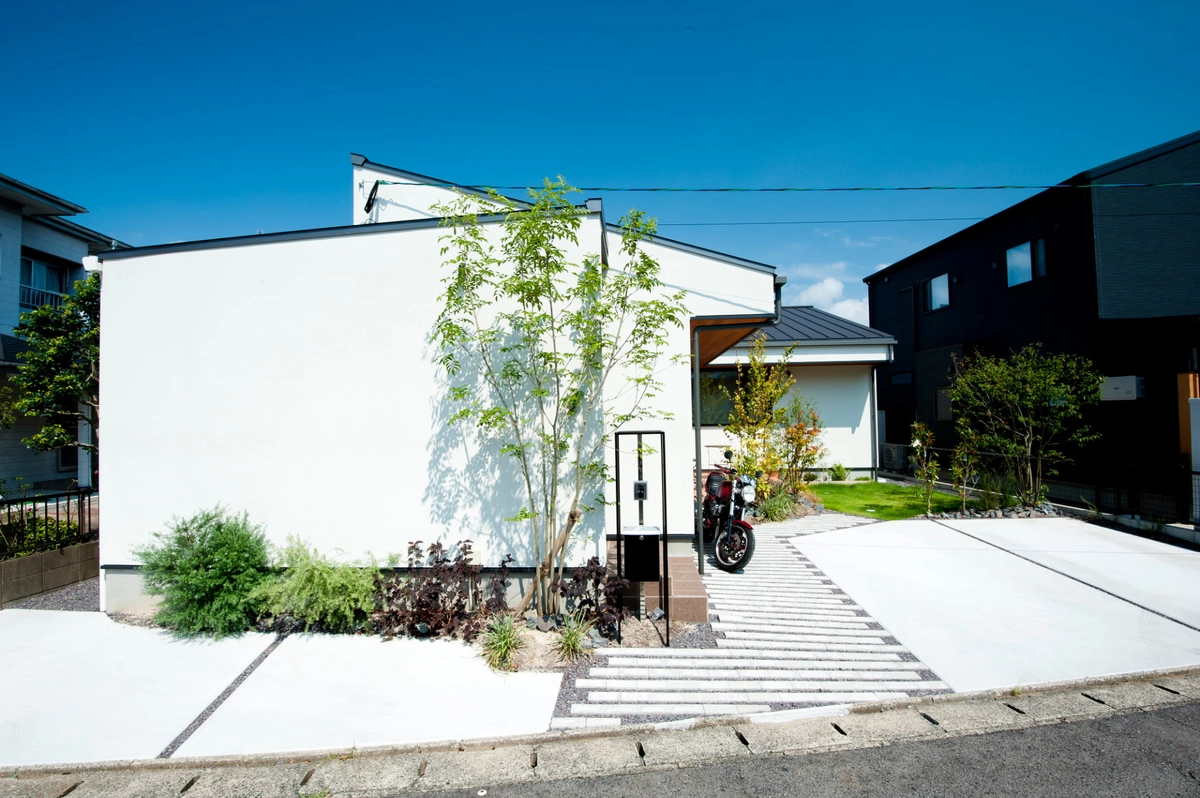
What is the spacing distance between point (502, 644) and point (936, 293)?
625 inches

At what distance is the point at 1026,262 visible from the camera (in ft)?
40.3

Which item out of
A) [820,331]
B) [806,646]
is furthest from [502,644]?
[820,331]

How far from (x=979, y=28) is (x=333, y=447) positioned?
8.53 meters

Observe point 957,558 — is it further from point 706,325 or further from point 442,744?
point 442,744

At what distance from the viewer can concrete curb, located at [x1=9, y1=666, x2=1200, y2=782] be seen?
9.70 feet

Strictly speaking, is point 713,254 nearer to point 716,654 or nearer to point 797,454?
point 716,654

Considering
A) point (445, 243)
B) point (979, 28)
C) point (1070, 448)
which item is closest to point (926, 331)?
point (1070, 448)

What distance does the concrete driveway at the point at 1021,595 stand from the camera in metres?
3.97

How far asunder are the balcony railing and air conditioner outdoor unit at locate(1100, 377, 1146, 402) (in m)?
20.2

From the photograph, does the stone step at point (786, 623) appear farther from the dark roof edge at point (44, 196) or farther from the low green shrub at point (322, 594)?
the dark roof edge at point (44, 196)

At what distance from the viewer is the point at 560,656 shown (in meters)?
4.02

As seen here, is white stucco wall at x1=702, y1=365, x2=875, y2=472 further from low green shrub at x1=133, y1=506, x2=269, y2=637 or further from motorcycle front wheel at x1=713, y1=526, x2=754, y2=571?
low green shrub at x1=133, y1=506, x2=269, y2=637

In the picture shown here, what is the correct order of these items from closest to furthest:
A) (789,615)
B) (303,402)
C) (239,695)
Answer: (239,695) < (789,615) < (303,402)

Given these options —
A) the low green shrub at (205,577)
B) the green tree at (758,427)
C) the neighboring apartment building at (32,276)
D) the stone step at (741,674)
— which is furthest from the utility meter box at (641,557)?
the neighboring apartment building at (32,276)
